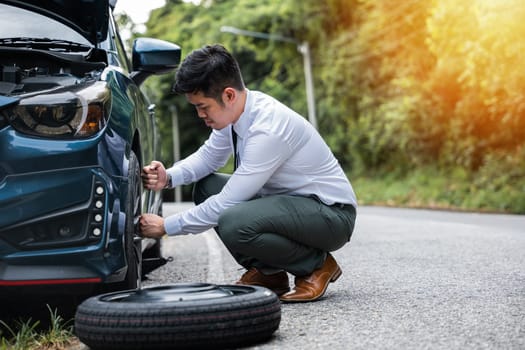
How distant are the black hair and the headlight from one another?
767 mm

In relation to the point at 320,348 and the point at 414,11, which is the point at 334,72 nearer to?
the point at 414,11

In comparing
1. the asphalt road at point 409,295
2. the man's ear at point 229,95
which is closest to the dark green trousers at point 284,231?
the asphalt road at point 409,295

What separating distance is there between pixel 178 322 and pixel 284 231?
1.34 meters

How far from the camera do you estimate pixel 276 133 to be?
4.25 meters

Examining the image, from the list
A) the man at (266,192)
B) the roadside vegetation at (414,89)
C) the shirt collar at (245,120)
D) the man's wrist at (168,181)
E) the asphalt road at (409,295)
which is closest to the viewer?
the asphalt road at (409,295)

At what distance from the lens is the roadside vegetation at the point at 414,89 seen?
651 inches

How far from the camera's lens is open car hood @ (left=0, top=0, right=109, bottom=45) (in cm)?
438

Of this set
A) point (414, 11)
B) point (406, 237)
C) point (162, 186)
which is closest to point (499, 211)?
point (406, 237)

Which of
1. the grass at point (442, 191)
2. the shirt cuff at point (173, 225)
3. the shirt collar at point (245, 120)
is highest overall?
the shirt collar at point (245, 120)

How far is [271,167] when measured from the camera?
4.24 m

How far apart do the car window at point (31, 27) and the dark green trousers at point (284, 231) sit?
1223mm

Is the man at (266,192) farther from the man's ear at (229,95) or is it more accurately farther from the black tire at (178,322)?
the black tire at (178,322)

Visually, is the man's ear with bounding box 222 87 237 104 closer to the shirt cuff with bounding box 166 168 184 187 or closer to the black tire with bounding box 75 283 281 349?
the shirt cuff with bounding box 166 168 184 187

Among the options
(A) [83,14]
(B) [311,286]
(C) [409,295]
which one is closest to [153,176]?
(A) [83,14]
